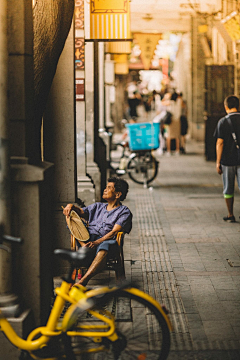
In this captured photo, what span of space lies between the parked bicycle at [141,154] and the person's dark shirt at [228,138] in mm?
3598

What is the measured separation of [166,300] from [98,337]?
191 centimetres

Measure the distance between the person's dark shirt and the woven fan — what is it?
3964 millimetres

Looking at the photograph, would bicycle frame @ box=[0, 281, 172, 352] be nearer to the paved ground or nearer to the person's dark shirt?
the paved ground

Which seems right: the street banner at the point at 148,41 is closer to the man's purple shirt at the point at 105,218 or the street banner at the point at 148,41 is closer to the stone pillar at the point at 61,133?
the stone pillar at the point at 61,133

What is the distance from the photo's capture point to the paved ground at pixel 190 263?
4.93 meters

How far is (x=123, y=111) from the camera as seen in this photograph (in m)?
38.2

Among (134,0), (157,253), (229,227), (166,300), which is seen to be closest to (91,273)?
(166,300)

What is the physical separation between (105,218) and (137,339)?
208cm

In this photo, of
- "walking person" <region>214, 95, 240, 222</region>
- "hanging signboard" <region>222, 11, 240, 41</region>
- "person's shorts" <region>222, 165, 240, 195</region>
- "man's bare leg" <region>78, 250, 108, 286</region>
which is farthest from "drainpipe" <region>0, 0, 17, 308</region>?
"hanging signboard" <region>222, 11, 240, 41</region>

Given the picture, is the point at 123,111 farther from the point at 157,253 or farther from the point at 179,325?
the point at 179,325

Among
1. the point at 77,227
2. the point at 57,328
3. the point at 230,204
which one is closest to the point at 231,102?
the point at 230,204

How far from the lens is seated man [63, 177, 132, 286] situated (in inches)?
231

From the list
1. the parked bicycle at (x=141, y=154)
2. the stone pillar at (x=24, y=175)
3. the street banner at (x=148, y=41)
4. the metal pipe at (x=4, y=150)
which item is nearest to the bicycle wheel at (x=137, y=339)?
the stone pillar at (x=24, y=175)

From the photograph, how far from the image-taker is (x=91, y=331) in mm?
4078
